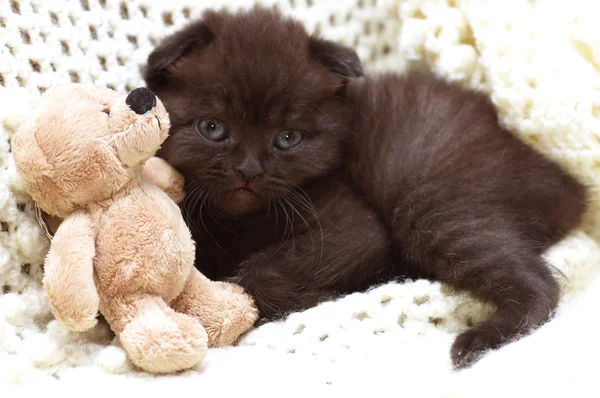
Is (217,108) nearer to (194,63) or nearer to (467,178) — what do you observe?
(194,63)

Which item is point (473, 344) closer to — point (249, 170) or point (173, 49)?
point (249, 170)

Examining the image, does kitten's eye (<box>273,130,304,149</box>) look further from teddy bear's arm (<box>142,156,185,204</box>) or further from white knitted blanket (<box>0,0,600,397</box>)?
white knitted blanket (<box>0,0,600,397</box>)

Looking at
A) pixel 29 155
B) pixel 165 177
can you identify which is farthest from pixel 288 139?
pixel 29 155

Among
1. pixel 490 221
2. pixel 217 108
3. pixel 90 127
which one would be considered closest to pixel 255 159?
pixel 217 108

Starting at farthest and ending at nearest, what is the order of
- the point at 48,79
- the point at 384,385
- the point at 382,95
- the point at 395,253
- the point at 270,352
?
the point at 382,95 < the point at 395,253 < the point at 48,79 < the point at 270,352 < the point at 384,385

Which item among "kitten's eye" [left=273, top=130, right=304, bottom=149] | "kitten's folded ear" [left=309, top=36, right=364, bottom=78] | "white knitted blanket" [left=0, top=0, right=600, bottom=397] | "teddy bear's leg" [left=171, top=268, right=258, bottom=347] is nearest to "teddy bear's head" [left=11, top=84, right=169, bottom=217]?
"white knitted blanket" [left=0, top=0, right=600, bottom=397]

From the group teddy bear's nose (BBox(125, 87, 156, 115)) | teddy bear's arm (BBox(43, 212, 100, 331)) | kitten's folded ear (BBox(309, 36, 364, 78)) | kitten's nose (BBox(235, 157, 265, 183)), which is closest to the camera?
teddy bear's arm (BBox(43, 212, 100, 331))
